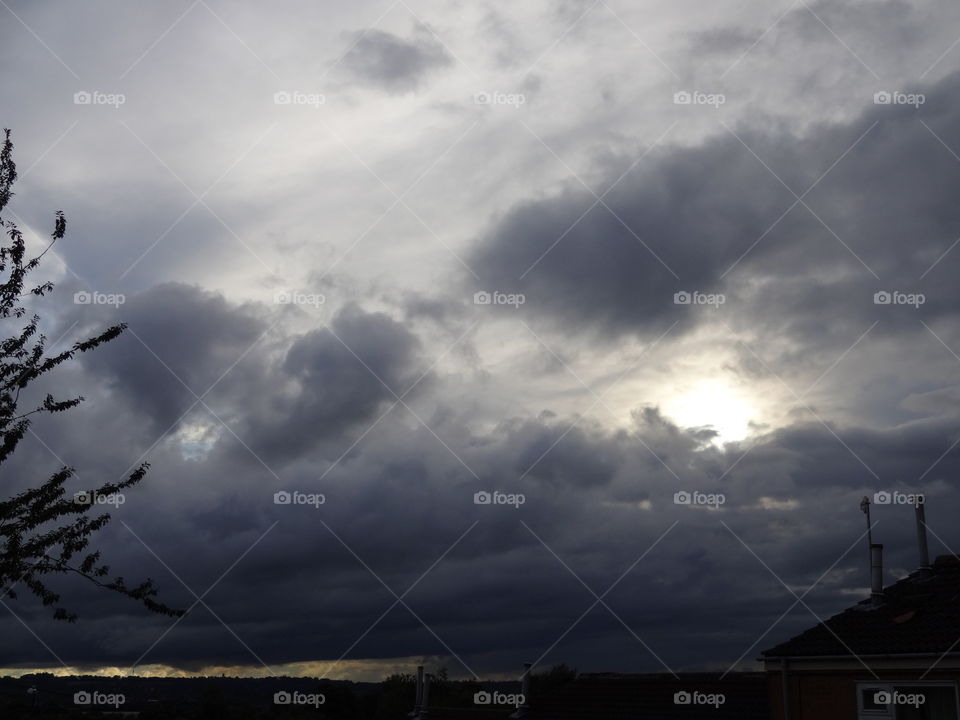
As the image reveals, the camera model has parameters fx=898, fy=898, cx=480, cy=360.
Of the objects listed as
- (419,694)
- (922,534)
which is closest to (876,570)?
(922,534)

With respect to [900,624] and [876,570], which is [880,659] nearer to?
[900,624]

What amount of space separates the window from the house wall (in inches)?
5.6

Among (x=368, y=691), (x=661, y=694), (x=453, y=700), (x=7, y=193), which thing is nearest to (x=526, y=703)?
(x=661, y=694)

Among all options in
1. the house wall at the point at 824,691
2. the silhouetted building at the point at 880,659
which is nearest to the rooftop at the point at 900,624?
the silhouetted building at the point at 880,659

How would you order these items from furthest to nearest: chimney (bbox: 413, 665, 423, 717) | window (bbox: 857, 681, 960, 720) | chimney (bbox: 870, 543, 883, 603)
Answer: chimney (bbox: 413, 665, 423, 717), chimney (bbox: 870, 543, 883, 603), window (bbox: 857, 681, 960, 720)

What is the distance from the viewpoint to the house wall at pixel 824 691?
20125 millimetres

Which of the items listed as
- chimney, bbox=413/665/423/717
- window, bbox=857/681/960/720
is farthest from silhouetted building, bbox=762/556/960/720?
chimney, bbox=413/665/423/717

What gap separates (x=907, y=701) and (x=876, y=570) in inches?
183

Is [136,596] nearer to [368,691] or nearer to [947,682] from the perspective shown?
[947,682]

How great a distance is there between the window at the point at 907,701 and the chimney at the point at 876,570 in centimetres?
354

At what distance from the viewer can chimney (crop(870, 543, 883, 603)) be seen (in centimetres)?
2334

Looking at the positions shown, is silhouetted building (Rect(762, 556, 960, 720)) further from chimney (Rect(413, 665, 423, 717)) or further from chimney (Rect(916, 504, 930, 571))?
chimney (Rect(413, 665, 423, 717))

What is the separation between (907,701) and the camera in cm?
1959

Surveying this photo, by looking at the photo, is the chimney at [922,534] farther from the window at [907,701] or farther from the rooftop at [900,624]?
the window at [907,701]
